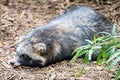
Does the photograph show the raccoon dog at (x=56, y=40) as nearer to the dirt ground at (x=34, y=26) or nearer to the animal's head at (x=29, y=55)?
the animal's head at (x=29, y=55)

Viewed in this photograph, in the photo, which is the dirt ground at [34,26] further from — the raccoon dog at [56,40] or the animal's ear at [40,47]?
the animal's ear at [40,47]

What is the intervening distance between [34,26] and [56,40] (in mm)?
1493

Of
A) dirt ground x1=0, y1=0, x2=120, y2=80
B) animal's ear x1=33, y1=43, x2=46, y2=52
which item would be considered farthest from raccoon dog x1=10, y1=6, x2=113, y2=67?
dirt ground x1=0, y1=0, x2=120, y2=80

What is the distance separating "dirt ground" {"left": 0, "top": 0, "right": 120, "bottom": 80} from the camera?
5605 millimetres

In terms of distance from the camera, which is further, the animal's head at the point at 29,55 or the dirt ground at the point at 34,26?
the animal's head at the point at 29,55

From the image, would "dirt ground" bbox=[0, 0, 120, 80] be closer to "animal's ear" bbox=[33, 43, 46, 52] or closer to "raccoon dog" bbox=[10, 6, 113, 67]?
"raccoon dog" bbox=[10, 6, 113, 67]

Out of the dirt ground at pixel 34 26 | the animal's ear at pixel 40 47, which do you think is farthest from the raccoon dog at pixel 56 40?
the dirt ground at pixel 34 26

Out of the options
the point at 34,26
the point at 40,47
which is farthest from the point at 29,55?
the point at 34,26

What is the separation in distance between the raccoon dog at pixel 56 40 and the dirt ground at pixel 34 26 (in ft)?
0.43

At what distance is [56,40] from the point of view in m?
6.09

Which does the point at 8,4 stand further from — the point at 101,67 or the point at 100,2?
the point at 101,67

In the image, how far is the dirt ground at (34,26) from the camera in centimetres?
561

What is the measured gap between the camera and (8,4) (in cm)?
836

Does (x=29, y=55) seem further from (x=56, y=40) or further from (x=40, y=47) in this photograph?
(x=56, y=40)
